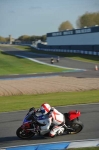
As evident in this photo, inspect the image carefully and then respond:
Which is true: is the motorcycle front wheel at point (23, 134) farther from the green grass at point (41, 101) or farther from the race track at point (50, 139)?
the green grass at point (41, 101)

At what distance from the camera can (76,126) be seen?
40.3ft

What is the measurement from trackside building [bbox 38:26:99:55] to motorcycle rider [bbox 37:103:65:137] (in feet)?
179

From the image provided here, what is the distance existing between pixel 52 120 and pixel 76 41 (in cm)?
6865

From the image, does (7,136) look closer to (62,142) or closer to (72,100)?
(62,142)

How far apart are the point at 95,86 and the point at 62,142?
54.6 feet

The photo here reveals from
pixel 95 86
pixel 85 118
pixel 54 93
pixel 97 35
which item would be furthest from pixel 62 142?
pixel 97 35

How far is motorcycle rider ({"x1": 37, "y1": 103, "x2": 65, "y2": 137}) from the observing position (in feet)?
38.3

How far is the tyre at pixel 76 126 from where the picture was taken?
12163 mm

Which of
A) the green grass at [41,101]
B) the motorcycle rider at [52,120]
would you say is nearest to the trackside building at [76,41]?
the green grass at [41,101]

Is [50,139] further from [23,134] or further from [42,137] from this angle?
[23,134]

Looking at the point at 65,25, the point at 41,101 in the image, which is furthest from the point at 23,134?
the point at 65,25

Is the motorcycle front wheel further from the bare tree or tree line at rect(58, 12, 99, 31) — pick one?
the bare tree

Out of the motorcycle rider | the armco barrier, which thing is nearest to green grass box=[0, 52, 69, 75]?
the motorcycle rider

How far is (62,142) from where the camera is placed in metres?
11.6
